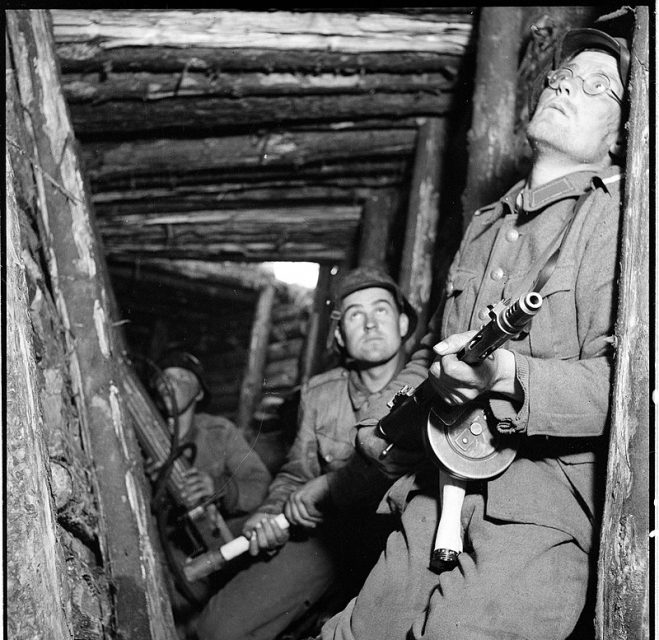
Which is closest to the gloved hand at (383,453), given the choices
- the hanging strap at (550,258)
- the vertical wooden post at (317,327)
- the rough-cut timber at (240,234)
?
the hanging strap at (550,258)

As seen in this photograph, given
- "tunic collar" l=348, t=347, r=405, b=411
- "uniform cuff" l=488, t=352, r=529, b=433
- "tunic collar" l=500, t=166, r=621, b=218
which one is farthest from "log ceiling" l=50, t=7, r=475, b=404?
"uniform cuff" l=488, t=352, r=529, b=433

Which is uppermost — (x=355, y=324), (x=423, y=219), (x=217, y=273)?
(x=217, y=273)

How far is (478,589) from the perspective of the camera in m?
2.05

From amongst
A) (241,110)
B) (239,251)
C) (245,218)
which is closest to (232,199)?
(245,218)

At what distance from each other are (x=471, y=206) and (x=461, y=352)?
6.58 ft

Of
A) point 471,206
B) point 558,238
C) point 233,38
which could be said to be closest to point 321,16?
point 233,38

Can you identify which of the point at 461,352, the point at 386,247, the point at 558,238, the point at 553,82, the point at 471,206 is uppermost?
the point at 386,247

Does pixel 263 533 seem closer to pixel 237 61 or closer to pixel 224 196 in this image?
pixel 237 61

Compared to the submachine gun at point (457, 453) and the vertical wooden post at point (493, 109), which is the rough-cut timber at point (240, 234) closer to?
the vertical wooden post at point (493, 109)

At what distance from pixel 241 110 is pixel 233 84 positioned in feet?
0.76

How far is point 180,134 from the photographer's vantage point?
529 centimetres

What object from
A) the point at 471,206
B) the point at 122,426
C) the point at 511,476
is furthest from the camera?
the point at 471,206

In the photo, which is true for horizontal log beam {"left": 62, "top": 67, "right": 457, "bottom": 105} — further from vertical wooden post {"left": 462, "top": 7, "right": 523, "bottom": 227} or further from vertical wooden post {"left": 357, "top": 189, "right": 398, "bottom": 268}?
vertical wooden post {"left": 357, "top": 189, "right": 398, "bottom": 268}

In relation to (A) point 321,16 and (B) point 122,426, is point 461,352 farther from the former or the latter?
(A) point 321,16
